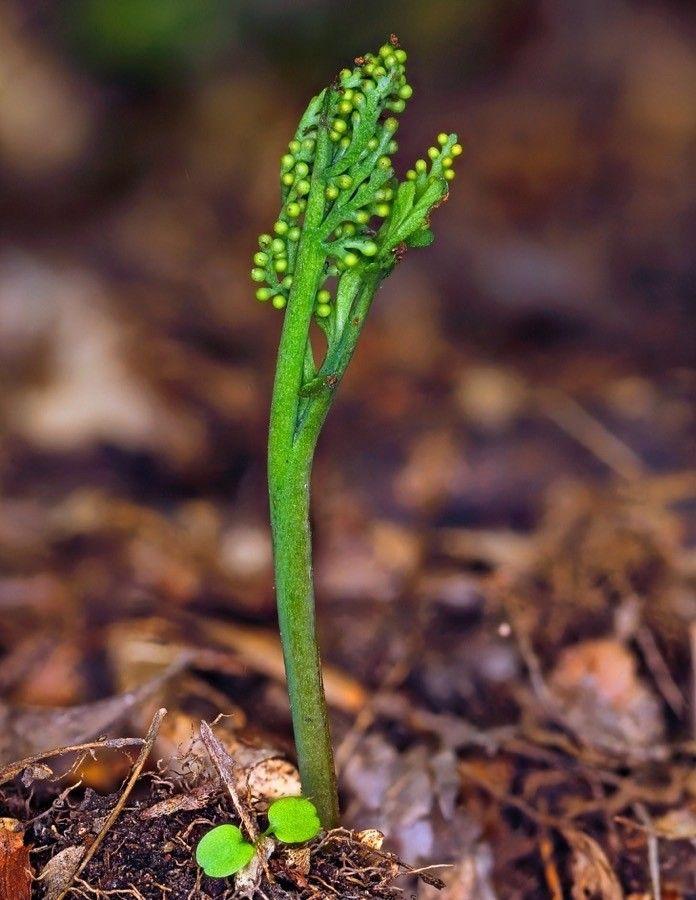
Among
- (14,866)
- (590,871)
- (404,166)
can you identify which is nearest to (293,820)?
(14,866)

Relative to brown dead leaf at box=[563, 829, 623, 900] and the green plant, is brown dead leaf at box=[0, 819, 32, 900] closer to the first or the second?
the green plant

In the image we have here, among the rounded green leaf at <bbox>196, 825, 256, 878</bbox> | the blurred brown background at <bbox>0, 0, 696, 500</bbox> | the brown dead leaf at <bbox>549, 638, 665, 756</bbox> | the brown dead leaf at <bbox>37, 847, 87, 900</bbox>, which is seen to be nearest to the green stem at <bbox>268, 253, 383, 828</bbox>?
the rounded green leaf at <bbox>196, 825, 256, 878</bbox>

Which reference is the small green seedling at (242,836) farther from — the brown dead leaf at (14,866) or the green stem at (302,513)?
the brown dead leaf at (14,866)

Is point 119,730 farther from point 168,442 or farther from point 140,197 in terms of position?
point 140,197

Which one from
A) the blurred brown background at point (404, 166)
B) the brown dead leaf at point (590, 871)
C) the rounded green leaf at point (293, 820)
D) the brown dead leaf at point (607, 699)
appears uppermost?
the blurred brown background at point (404, 166)

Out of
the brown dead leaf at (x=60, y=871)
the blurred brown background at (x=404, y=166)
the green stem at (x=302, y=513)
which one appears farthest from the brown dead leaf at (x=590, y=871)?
the blurred brown background at (x=404, y=166)

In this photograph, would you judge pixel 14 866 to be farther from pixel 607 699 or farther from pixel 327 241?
pixel 607 699

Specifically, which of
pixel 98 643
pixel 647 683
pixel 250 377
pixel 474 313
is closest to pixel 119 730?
pixel 98 643
